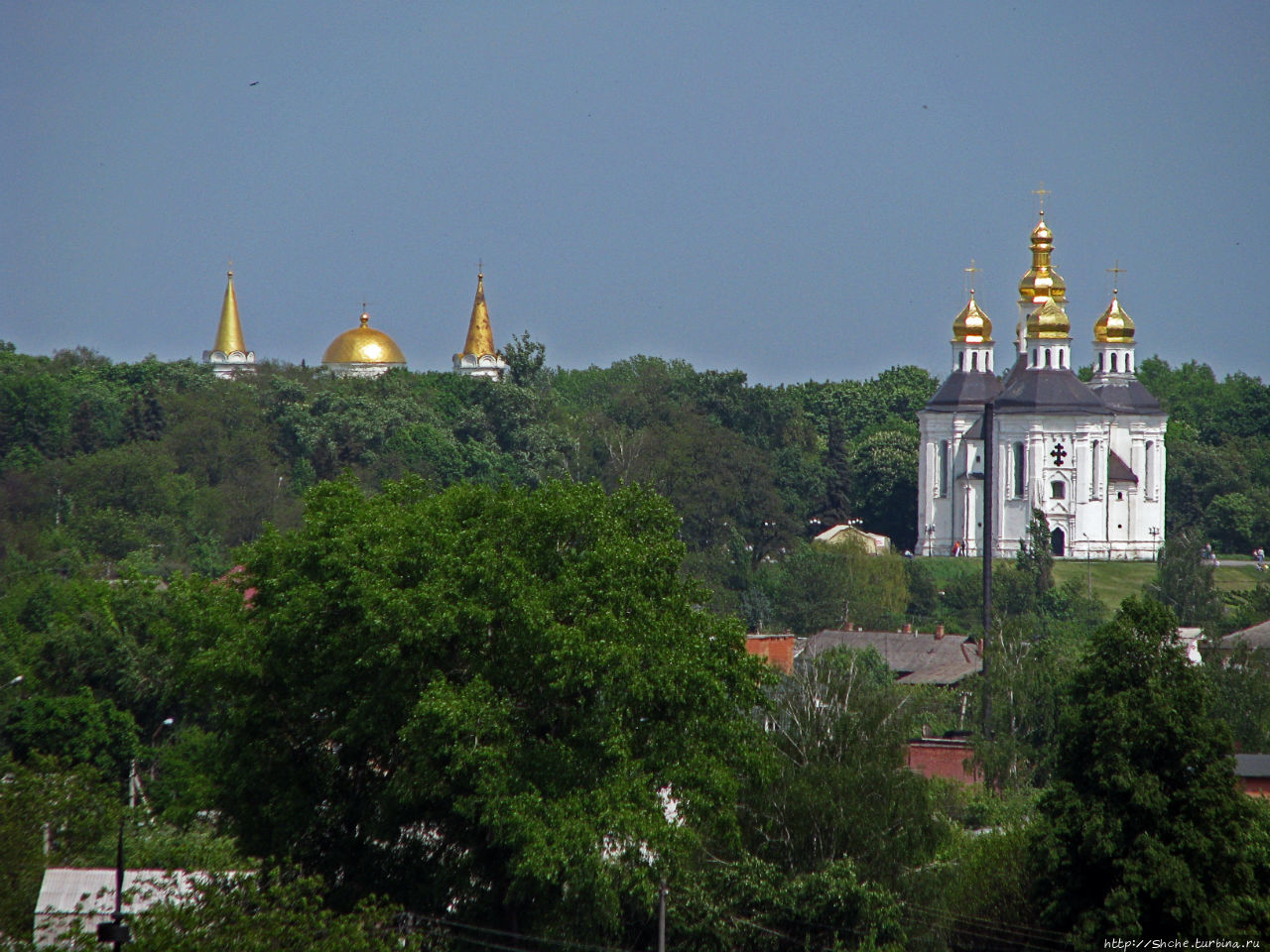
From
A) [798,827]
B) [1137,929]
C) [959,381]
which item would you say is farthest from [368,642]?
[959,381]

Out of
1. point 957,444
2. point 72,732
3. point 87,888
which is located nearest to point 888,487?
point 957,444

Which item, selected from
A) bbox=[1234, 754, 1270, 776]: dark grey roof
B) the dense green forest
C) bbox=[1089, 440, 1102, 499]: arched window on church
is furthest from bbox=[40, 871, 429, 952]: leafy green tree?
bbox=[1089, 440, 1102, 499]: arched window on church

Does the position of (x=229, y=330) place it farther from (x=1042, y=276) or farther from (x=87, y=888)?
(x=87, y=888)

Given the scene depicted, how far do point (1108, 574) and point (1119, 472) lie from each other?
29.9 feet

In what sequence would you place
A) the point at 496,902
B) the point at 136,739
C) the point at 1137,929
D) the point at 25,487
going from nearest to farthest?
the point at 1137,929 → the point at 496,902 → the point at 136,739 → the point at 25,487

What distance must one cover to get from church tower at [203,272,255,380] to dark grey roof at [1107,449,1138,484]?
165ft

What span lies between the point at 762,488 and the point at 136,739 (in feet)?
165

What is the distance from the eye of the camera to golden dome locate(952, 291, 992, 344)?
93.3m

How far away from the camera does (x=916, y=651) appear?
5991 cm

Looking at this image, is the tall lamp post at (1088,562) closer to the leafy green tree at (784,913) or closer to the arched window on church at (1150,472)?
the arched window on church at (1150,472)

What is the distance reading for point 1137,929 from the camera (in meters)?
22.9

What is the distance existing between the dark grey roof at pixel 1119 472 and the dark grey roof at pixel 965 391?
5274mm

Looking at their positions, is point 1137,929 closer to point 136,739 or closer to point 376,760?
point 376,760

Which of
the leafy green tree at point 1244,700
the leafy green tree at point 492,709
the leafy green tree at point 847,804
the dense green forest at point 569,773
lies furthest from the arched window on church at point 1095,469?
the leafy green tree at point 492,709
